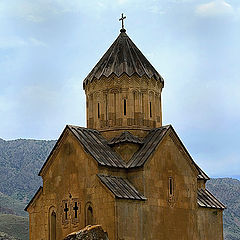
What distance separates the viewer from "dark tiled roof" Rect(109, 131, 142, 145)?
76.5 ft

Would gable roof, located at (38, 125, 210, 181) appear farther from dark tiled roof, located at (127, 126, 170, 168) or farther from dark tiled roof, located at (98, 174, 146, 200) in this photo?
dark tiled roof, located at (98, 174, 146, 200)

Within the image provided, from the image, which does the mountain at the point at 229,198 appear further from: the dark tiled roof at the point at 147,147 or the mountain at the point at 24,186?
the dark tiled roof at the point at 147,147

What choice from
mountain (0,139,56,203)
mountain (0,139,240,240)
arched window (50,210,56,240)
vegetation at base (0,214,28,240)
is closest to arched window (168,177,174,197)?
arched window (50,210,56,240)

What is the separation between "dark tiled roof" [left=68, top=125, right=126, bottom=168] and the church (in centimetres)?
5

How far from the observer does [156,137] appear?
76.7 feet

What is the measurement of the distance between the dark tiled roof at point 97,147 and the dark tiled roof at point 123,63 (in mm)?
2596

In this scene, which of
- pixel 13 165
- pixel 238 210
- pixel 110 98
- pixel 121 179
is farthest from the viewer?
pixel 13 165

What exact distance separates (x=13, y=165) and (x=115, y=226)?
150393 mm

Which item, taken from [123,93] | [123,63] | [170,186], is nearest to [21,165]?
[123,63]

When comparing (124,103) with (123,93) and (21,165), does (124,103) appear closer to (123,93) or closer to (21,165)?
(123,93)

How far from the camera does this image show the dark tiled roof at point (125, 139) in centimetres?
2331

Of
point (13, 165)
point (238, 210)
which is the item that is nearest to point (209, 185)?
point (238, 210)

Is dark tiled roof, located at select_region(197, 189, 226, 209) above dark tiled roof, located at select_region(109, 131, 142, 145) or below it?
below

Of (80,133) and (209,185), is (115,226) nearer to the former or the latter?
(80,133)
